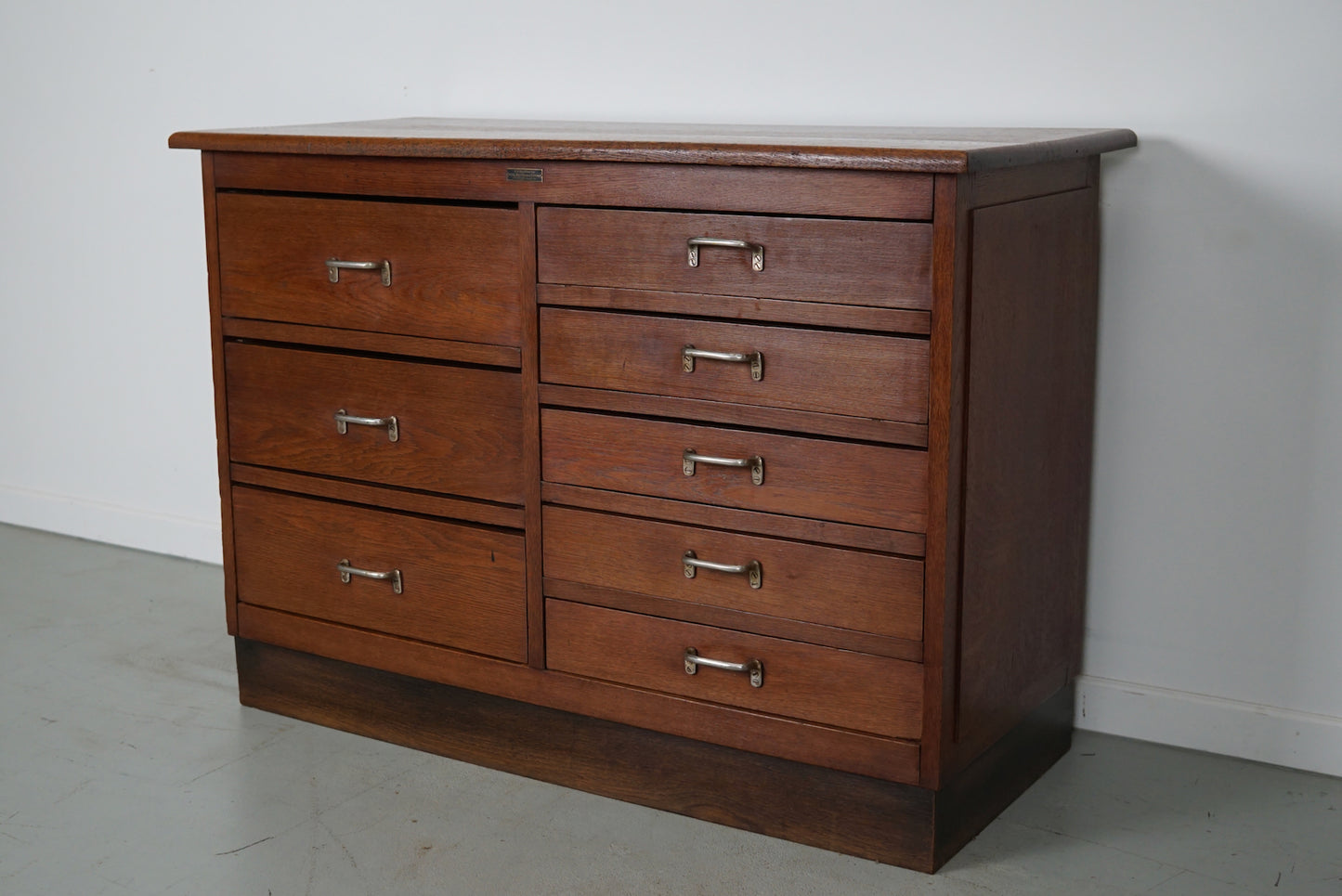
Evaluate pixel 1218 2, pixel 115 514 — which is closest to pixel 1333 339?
pixel 1218 2

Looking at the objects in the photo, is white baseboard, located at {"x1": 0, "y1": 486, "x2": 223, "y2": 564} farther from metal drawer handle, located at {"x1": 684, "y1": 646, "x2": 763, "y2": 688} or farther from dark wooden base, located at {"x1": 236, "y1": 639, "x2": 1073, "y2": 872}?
metal drawer handle, located at {"x1": 684, "y1": 646, "x2": 763, "y2": 688}

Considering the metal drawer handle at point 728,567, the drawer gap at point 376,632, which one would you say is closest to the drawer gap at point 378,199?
the metal drawer handle at point 728,567

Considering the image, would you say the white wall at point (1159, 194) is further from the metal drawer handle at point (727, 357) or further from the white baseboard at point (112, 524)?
the white baseboard at point (112, 524)

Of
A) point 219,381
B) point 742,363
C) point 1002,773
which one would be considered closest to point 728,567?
point 742,363

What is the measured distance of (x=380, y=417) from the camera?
225 centimetres

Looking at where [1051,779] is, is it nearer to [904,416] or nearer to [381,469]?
[904,416]

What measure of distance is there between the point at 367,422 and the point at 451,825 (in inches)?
24.9

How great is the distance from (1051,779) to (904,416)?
29.1 inches

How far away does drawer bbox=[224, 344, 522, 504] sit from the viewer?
214 cm

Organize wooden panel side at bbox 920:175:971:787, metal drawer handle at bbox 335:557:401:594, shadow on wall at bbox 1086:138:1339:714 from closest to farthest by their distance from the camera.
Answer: wooden panel side at bbox 920:175:971:787
shadow on wall at bbox 1086:138:1339:714
metal drawer handle at bbox 335:557:401:594

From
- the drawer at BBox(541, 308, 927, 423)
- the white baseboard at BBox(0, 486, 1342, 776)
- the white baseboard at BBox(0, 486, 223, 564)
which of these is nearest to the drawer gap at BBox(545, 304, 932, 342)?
the drawer at BBox(541, 308, 927, 423)

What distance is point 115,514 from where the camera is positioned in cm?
348

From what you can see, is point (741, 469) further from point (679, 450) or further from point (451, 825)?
point (451, 825)

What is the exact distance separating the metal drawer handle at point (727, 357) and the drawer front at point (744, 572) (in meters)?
0.23
